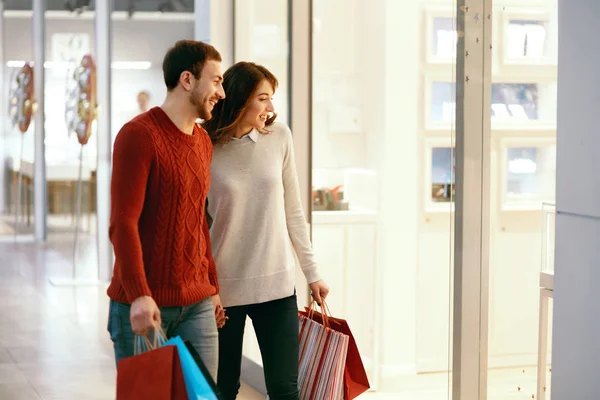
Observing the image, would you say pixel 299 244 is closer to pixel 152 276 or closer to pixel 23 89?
pixel 152 276

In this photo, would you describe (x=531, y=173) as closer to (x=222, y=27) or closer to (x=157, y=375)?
(x=157, y=375)

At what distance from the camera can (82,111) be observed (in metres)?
10.4

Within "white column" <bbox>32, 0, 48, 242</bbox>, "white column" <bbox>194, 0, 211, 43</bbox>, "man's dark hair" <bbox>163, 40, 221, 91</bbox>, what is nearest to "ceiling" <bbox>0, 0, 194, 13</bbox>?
"white column" <bbox>32, 0, 48, 242</bbox>

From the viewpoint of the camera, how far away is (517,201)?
3.75 metres

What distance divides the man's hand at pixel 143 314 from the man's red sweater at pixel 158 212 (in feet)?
0.08

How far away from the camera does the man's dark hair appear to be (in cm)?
303

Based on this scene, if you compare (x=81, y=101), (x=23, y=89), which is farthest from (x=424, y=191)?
(x=23, y=89)

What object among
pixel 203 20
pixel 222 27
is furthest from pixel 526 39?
pixel 203 20

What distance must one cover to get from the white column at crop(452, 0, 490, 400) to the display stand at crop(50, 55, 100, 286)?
6.33 m

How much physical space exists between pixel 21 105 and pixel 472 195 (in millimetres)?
10485

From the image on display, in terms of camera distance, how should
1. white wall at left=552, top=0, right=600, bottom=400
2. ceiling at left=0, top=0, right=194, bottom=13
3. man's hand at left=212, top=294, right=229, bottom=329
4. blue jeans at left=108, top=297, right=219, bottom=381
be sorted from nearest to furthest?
blue jeans at left=108, top=297, right=219, bottom=381
white wall at left=552, top=0, right=600, bottom=400
man's hand at left=212, top=294, right=229, bottom=329
ceiling at left=0, top=0, right=194, bottom=13

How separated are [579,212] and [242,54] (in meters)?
3.04

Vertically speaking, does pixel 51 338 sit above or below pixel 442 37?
below

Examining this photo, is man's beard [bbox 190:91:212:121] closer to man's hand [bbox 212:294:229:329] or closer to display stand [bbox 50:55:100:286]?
man's hand [bbox 212:294:229:329]
